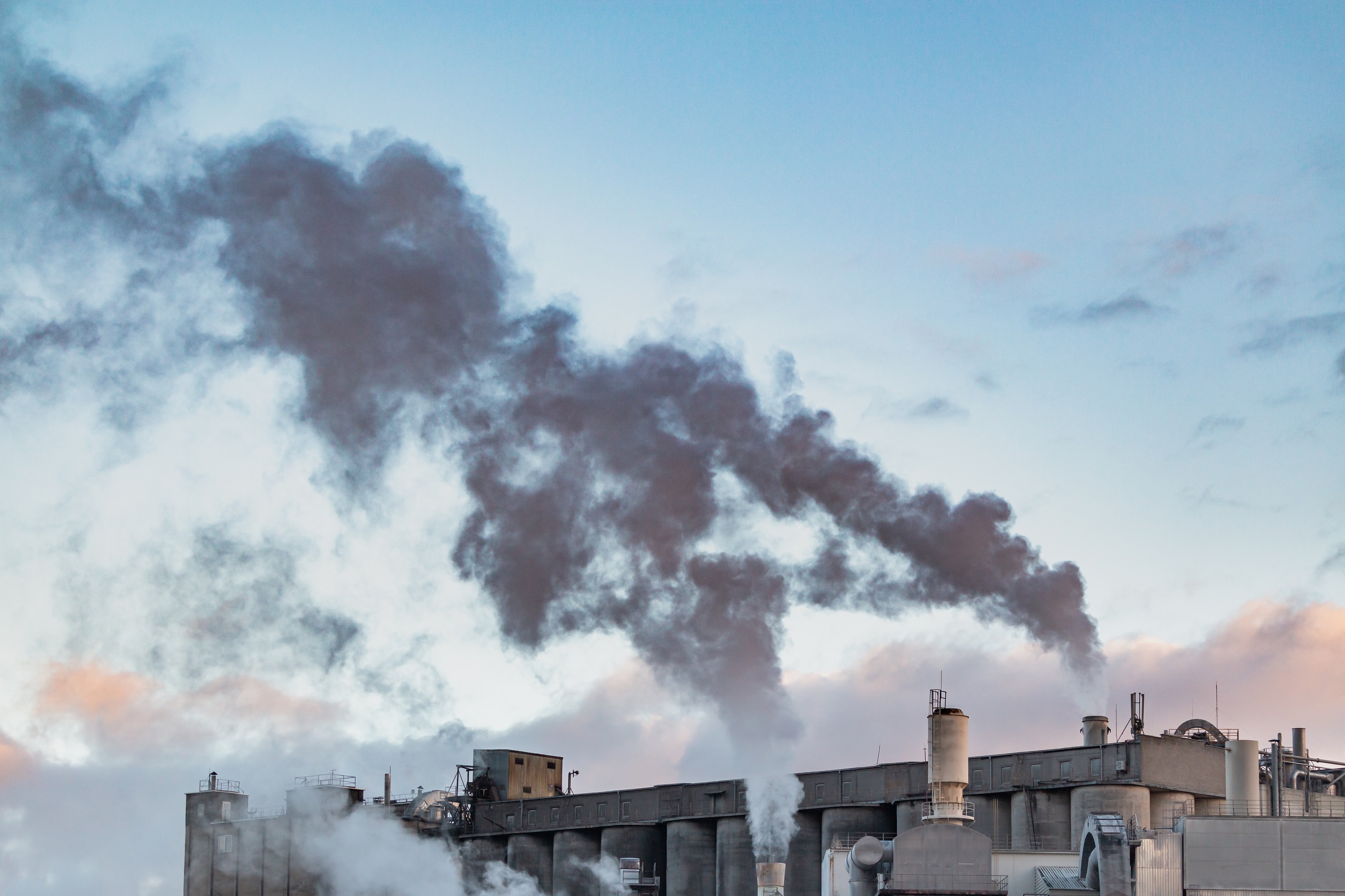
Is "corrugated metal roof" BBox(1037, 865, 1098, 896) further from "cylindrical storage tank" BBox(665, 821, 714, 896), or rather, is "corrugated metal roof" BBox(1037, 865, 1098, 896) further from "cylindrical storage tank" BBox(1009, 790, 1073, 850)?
"cylindrical storage tank" BBox(665, 821, 714, 896)

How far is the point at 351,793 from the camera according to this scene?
89.9 meters

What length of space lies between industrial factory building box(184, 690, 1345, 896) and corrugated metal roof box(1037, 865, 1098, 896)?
0.29 ft

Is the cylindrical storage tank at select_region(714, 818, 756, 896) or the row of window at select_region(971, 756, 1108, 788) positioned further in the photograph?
the cylindrical storage tank at select_region(714, 818, 756, 896)

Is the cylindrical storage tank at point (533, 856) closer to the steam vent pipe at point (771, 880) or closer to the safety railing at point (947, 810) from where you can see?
the steam vent pipe at point (771, 880)

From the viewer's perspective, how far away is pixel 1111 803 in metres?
60.6

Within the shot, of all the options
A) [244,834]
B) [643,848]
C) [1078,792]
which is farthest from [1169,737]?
[244,834]

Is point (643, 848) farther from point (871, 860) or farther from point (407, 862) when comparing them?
point (871, 860)

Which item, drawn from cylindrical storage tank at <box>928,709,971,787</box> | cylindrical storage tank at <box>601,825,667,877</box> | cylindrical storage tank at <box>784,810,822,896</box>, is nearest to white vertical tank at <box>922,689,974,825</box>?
cylindrical storage tank at <box>928,709,971,787</box>

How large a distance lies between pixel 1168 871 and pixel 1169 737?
16206mm

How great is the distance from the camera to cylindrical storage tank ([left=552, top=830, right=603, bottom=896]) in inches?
3194

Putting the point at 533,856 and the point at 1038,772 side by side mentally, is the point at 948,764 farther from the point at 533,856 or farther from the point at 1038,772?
the point at 533,856

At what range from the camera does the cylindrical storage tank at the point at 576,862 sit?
81.1m

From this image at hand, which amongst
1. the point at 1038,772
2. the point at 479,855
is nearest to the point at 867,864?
the point at 1038,772

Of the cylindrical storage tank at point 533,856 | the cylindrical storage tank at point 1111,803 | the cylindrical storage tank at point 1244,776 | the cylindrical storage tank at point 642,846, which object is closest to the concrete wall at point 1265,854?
the cylindrical storage tank at point 1244,776
